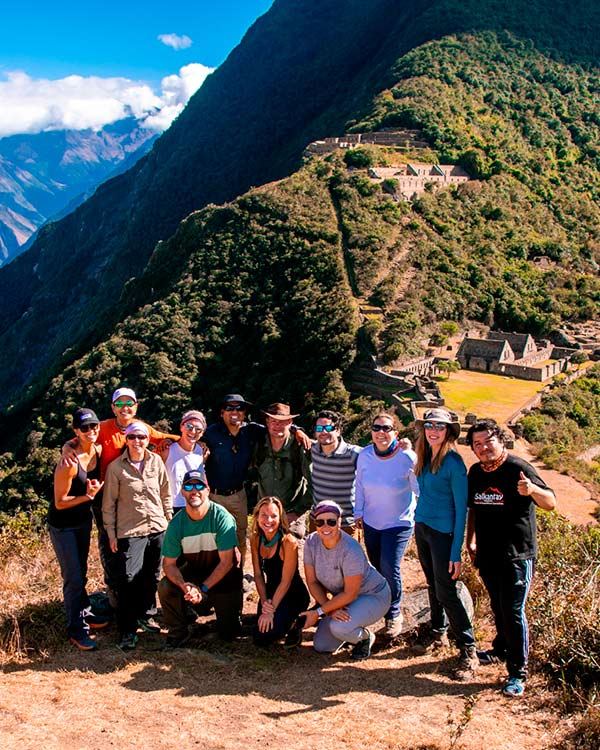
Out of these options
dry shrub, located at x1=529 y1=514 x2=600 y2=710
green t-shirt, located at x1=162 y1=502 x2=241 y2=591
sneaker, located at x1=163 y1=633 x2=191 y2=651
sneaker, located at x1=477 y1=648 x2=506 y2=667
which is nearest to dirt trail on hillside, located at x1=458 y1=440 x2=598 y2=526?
A: dry shrub, located at x1=529 y1=514 x2=600 y2=710

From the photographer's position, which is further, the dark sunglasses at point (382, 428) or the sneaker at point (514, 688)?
the dark sunglasses at point (382, 428)

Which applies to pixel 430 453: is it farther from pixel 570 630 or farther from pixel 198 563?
pixel 198 563

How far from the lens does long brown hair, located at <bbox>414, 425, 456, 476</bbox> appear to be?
575cm

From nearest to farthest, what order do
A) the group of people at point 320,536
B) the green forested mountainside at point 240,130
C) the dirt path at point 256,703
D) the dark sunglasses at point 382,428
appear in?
1. the dirt path at point 256,703
2. the group of people at point 320,536
3. the dark sunglasses at point 382,428
4. the green forested mountainside at point 240,130

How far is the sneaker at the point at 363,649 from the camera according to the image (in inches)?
237

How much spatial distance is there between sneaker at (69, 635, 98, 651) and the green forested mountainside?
158 feet

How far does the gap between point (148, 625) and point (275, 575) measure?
1.39 metres

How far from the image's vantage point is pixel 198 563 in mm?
6195

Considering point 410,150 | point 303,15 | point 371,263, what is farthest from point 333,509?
point 303,15

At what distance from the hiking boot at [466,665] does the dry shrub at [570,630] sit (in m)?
0.50

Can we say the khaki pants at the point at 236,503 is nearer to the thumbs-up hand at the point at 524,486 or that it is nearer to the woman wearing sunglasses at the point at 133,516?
the woman wearing sunglasses at the point at 133,516

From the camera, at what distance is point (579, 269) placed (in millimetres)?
50781

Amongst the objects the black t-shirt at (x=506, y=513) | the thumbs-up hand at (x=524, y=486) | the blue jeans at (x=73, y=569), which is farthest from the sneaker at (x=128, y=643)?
the thumbs-up hand at (x=524, y=486)

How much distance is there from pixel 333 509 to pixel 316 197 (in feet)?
150
